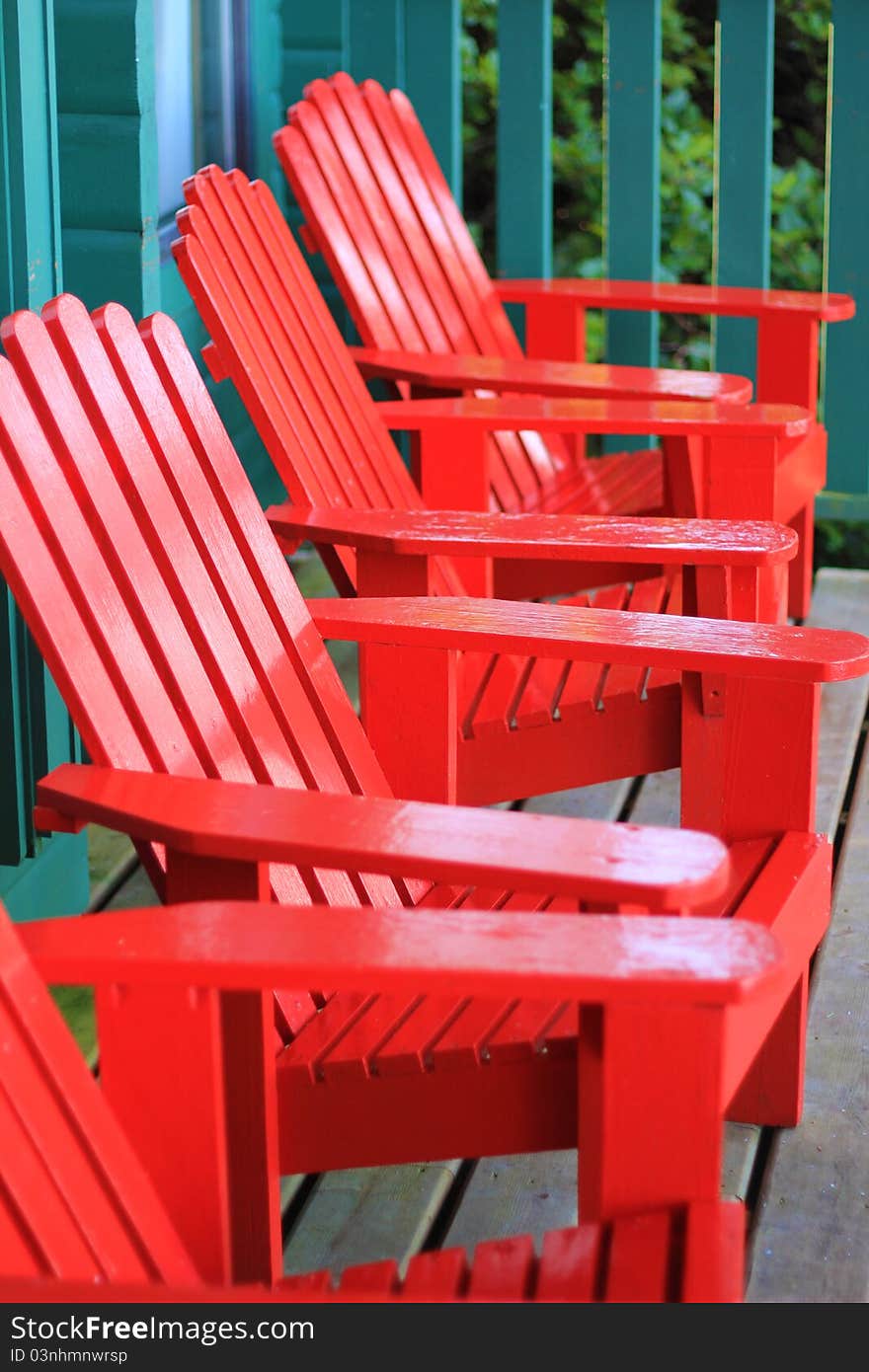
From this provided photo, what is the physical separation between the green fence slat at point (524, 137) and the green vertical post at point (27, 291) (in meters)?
2.05

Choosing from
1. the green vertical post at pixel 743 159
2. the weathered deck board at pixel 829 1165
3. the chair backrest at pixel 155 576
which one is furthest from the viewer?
the green vertical post at pixel 743 159

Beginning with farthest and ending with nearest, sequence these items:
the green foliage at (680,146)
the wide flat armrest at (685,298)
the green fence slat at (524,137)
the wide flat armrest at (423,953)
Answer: the green foliage at (680,146) → the green fence slat at (524,137) → the wide flat armrest at (685,298) → the wide flat armrest at (423,953)

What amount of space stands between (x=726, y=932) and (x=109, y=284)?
6.66 feet

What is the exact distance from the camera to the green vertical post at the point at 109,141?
10.3 feet

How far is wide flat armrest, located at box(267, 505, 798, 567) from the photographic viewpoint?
257 centimetres

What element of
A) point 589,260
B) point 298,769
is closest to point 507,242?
point 589,260

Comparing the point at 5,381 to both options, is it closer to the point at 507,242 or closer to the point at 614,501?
the point at 614,501

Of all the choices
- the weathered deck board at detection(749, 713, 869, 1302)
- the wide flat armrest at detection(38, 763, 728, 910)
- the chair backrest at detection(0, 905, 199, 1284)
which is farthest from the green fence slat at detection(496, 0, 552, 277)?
the chair backrest at detection(0, 905, 199, 1284)

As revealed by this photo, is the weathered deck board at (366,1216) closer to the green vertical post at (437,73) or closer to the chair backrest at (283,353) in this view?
the chair backrest at (283,353)

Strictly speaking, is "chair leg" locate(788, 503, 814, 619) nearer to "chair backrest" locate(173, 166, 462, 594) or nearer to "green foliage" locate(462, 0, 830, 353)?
"chair backrest" locate(173, 166, 462, 594)

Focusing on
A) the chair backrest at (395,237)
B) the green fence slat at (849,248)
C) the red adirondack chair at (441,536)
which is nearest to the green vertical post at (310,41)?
the chair backrest at (395,237)

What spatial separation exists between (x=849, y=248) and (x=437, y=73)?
1.06m
